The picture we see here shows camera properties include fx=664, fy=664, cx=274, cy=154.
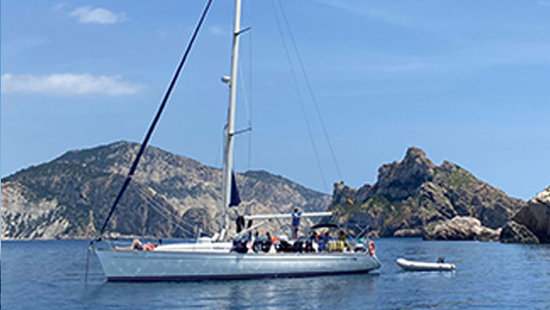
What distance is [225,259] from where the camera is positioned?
4438 cm

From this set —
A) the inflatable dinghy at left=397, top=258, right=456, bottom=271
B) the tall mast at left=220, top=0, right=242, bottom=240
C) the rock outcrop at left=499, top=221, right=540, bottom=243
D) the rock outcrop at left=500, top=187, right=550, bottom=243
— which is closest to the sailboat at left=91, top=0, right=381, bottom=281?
the tall mast at left=220, top=0, right=242, bottom=240

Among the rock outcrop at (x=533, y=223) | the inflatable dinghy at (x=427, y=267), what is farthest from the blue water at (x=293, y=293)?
the rock outcrop at (x=533, y=223)

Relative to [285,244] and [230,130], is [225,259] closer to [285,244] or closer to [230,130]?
[285,244]

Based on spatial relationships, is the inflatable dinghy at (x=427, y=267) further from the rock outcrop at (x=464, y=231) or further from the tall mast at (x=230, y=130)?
the rock outcrop at (x=464, y=231)

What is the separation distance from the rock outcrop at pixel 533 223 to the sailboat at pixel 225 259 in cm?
9522

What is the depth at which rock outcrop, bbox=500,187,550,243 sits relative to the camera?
134m

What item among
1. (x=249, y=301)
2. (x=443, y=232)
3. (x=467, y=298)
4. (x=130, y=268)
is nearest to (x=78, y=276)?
(x=130, y=268)

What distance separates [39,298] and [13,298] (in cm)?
145

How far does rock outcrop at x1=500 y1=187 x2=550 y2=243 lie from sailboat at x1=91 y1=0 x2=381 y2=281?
9522 centimetres

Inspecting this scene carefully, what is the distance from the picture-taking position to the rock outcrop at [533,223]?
134m

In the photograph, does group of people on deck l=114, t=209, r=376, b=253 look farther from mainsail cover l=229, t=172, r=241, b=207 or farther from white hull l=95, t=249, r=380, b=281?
mainsail cover l=229, t=172, r=241, b=207

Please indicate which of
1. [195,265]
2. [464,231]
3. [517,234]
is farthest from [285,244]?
[464,231]

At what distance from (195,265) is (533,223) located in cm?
11372

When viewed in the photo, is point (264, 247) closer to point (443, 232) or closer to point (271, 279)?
point (271, 279)
